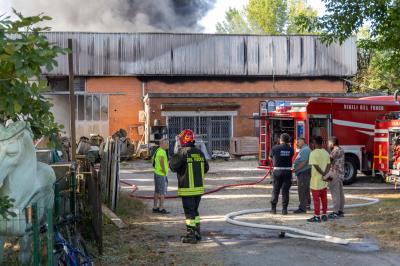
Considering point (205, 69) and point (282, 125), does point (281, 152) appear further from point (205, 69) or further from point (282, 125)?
point (205, 69)

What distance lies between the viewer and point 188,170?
9531mm

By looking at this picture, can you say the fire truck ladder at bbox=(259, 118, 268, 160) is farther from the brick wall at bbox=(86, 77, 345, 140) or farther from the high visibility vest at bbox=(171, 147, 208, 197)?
the brick wall at bbox=(86, 77, 345, 140)

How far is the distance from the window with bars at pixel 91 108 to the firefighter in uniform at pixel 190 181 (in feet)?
84.6

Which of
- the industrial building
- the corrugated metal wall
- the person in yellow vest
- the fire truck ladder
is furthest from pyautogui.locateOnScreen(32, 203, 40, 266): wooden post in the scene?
the corrugated metal wall

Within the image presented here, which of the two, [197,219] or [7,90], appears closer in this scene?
[7,90]

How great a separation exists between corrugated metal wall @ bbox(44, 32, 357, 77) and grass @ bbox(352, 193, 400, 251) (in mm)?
22743

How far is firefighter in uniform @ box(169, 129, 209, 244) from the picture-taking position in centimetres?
948

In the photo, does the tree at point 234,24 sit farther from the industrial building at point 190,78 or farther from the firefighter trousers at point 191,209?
the firefighter trousers at point 191,209

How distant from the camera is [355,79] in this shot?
149 feet

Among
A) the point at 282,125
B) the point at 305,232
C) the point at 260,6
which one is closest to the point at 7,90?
the point at 305,232

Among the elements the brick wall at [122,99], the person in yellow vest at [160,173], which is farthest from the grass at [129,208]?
the brick wall at [122,99]

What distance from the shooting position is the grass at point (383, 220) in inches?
378

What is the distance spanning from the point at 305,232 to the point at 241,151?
2194 centimetres

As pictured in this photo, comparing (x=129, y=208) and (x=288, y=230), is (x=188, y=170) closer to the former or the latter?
(x=288, y=230)
